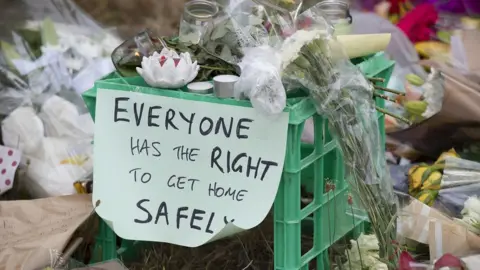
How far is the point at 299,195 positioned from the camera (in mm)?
1433

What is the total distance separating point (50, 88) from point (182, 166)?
87cm

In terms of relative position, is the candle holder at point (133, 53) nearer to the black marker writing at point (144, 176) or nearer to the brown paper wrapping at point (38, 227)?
the black marker writing at point (144, 176)

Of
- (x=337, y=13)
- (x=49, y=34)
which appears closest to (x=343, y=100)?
(x=337, y=13)

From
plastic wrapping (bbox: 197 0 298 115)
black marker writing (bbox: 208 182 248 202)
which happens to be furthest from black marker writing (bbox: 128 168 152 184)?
plastic wrapping (bbox: 197 0 298 115)

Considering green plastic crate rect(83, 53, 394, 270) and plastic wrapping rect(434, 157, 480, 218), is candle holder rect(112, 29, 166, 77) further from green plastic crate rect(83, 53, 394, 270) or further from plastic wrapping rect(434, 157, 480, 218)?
plastic wrapping rect(434, 157, 480, 218)

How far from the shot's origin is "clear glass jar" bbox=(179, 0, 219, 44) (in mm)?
1600

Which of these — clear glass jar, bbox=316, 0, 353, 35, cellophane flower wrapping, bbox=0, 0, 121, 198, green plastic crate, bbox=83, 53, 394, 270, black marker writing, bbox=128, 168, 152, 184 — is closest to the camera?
green plastic crate, bbox=83, 53, 394, 270

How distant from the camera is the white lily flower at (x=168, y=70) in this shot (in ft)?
4.81

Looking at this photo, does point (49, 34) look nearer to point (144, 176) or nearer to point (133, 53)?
point (133, 53)

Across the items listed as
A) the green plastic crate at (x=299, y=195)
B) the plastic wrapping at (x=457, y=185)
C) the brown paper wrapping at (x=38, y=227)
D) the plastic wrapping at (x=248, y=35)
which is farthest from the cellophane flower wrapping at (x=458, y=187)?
the brown paper wrapping at (x=38, y=227)

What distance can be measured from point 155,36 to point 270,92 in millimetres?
397

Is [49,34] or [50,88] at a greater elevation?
[49,34]

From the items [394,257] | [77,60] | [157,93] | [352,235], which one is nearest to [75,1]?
[77,60]

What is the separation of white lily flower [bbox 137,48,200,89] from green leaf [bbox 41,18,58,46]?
0.91 m
